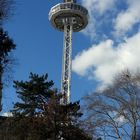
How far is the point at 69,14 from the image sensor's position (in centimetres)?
12719

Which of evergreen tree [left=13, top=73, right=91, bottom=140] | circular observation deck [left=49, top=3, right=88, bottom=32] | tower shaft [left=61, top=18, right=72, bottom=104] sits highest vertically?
circular observation deck [left=49, top=3, right=88, bottom=32]

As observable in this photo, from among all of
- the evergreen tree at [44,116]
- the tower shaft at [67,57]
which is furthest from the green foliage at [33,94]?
the tower shaft at [67,57]

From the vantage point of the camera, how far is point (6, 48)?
78.4ft

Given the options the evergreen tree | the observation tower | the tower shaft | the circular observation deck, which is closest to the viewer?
the evergreen tree

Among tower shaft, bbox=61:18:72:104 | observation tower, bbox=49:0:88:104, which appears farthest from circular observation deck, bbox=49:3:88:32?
tower shaft, bbox=61:18:72:104

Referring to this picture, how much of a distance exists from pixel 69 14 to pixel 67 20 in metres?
1.59

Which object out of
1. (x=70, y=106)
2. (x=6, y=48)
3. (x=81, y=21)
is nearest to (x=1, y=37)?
(x=6, y=48)

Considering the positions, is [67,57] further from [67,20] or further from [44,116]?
[44,116]

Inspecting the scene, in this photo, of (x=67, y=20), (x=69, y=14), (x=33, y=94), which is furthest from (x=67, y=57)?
(x=33, y=94)

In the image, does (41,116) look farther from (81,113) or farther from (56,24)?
(56,24)

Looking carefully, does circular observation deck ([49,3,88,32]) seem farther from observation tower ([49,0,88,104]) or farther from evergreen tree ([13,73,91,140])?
evergreen tree ([13,73,91,140])

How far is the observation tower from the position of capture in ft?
406

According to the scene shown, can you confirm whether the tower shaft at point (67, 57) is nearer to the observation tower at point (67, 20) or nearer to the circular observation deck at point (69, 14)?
the observation tower at point (67, 20)

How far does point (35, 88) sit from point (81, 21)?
7472 centimetres
